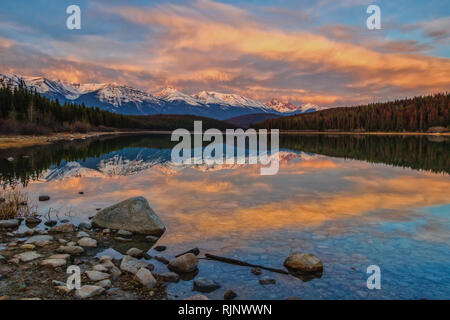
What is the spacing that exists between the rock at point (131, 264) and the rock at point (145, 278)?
441 millimetres

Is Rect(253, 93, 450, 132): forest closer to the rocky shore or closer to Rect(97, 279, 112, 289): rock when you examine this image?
the rocky shore

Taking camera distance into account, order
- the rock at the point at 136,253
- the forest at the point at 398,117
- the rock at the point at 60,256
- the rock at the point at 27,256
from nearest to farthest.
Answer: the rock at the point at 27,256, the rock at the point at 60,256, the rock at the point at 136,253, the forest at the point at 398,117

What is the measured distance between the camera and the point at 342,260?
9.54 m

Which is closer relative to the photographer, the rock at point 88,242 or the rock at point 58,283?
the rock at point 58,283

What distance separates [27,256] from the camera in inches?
360

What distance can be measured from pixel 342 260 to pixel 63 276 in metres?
7.69

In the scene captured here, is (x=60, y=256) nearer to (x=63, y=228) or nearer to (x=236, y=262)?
(x=63, y=228)

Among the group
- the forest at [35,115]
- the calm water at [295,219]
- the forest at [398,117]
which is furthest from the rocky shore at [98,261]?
the forest at [398,117]

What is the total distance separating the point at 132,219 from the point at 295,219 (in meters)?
6.81

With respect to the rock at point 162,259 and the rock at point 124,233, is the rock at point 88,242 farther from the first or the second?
the rock at point 162,259

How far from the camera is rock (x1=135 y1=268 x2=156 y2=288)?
7.84 m

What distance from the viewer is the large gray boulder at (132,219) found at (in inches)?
482

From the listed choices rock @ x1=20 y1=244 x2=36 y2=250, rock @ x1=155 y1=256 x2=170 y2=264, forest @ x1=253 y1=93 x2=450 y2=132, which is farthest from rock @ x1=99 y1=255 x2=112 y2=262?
forest @ x1=253 y1=93 x2=450 y2=132
